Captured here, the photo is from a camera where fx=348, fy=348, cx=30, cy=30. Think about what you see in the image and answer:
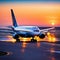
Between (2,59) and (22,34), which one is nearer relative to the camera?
(2,59)

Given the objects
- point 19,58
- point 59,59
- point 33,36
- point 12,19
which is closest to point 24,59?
point 19,58

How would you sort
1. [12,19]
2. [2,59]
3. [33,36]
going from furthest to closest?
[12,19]
[33,36]
[2,59]

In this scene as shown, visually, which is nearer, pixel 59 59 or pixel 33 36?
pixel 59 59

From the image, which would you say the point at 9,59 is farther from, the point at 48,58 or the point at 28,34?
the point at 28,34

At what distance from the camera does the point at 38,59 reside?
80.2ft

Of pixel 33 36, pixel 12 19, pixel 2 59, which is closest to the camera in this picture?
pixel 2 59

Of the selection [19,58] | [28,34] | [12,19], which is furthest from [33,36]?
[19,58]

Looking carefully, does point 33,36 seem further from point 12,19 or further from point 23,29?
point 12,19

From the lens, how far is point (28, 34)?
187 feet

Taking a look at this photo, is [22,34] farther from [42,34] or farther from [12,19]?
[12,19]

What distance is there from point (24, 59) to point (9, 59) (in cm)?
105

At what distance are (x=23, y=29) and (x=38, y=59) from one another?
33.9 m

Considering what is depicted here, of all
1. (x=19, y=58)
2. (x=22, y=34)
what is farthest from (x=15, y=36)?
(x=19, y=58)

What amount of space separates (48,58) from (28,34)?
31.9 meters
